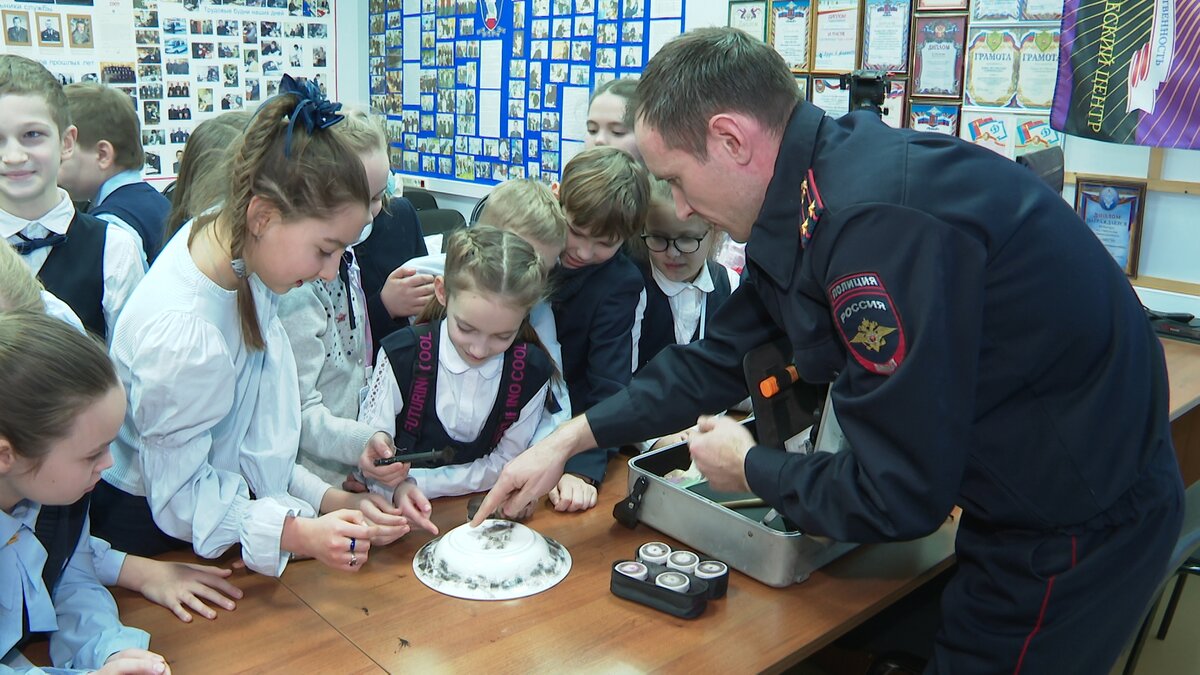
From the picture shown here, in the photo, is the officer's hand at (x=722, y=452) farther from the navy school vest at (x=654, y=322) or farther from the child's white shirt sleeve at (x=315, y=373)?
the navy school vest at (x=654, y=322)

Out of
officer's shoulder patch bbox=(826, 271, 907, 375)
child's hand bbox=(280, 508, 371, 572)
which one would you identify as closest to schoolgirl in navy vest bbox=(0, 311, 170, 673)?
child's hand bbox=(280, 508, 371, 572)

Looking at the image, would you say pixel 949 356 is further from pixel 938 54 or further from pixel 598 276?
pixel 938 54

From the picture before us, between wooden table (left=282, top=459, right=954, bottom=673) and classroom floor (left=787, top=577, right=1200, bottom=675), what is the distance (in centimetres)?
80

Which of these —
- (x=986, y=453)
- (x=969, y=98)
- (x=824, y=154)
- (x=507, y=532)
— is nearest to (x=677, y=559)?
(x=507, y=532)

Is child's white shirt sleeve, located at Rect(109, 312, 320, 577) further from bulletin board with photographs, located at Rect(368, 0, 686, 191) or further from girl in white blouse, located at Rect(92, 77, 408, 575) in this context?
bulletin board with photographs, located at Rect(368, 0, 686, 191)

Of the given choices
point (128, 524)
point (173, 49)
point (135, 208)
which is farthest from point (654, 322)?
point (173, 49)

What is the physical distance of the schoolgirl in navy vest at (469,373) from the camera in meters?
1.79

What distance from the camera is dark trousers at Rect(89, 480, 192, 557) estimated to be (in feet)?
5.16

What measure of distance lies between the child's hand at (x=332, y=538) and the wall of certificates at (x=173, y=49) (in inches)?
132

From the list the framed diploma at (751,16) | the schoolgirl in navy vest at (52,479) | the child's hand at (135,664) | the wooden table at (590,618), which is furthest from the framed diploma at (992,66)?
the child's hand at (135,664)

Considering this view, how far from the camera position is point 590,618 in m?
1.41

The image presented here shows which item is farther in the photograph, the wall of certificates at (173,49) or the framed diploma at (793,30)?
the wall of certificates at (173,49)

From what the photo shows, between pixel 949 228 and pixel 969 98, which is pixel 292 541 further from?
pixel 969 98

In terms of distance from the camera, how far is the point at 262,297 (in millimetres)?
1557
